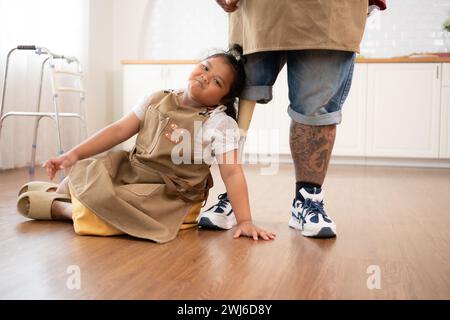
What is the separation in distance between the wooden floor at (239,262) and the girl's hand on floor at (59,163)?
16 centimetres

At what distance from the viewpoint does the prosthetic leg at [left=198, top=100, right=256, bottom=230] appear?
1.45 m

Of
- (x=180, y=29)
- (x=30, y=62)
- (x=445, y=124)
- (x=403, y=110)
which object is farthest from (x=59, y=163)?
(x=180, y=29)

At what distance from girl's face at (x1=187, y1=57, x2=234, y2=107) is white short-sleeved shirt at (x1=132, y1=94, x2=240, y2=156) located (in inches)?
2.1

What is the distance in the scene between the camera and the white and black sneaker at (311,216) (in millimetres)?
1346

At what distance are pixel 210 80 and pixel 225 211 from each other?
0.39 m

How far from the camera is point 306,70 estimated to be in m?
1.40

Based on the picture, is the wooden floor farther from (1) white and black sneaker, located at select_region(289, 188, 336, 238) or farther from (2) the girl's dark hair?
(2) the girl's dark hair

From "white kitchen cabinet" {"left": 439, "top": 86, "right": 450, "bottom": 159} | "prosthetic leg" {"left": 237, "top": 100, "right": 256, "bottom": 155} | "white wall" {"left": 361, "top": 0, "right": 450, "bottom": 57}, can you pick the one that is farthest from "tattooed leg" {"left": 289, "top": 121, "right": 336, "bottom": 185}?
"white wall" {"left": 361, "top": 0, "right": 450, "bottom": 57}

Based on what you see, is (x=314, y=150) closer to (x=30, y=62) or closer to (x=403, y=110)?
(x=30, y=62)

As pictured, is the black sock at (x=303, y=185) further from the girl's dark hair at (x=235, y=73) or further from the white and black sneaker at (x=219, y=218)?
the girl's dark hair at (x=235, y=73)

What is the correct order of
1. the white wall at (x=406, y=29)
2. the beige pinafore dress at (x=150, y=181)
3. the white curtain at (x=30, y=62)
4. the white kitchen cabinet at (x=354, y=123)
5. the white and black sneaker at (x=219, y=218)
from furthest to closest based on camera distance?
1. the white wall at (x=406, y=29)
2. the white kitchen cabinet at (x=354, y=123)
3. the white curtain at (x=30, y=62)
4. the white and black sneaker at (x=219, y=218)
5. the beige pinafore dress at (x=150, y=181)

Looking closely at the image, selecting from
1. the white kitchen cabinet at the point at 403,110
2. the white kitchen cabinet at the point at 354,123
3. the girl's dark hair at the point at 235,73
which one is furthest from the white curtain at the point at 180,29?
the girl's dark hair at the point at 235,73
